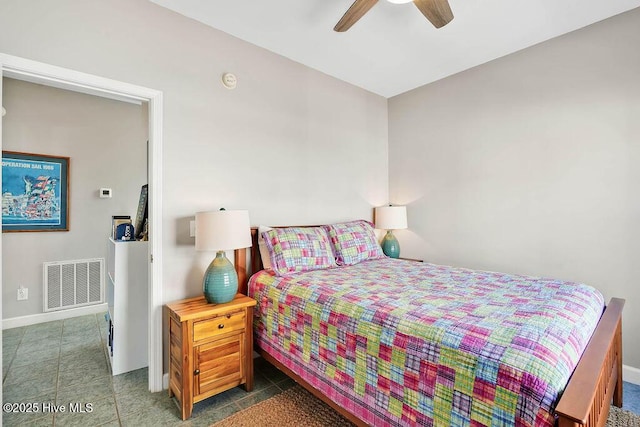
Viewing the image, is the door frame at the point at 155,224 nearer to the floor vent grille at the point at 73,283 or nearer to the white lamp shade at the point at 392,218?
the floor vent grille at the point at 73,283

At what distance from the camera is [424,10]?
1.87 m

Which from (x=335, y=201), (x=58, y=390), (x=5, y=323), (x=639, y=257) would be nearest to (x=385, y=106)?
(x=335, y=201)

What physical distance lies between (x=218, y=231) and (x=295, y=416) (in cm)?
127

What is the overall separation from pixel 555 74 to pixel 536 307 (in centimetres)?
223

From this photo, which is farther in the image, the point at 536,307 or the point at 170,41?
the point at 170,41

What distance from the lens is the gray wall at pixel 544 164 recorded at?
7.64 feet

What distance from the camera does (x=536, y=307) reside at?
1.50m

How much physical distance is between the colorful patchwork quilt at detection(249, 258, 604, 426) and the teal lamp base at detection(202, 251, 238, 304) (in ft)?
0.85

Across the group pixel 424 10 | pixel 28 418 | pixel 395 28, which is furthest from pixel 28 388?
pixel 395 28

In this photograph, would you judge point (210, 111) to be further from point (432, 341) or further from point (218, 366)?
point (432, 341)

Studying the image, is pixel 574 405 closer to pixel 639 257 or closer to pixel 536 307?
pixel 536 307

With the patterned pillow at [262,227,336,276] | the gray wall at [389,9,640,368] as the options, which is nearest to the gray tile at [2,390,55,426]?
the patterned pillow at [262,227,336,276]

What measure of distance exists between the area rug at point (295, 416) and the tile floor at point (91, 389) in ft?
0.32

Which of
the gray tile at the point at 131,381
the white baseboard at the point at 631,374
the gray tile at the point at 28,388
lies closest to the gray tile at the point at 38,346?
the gray tile at the point at 28,388
